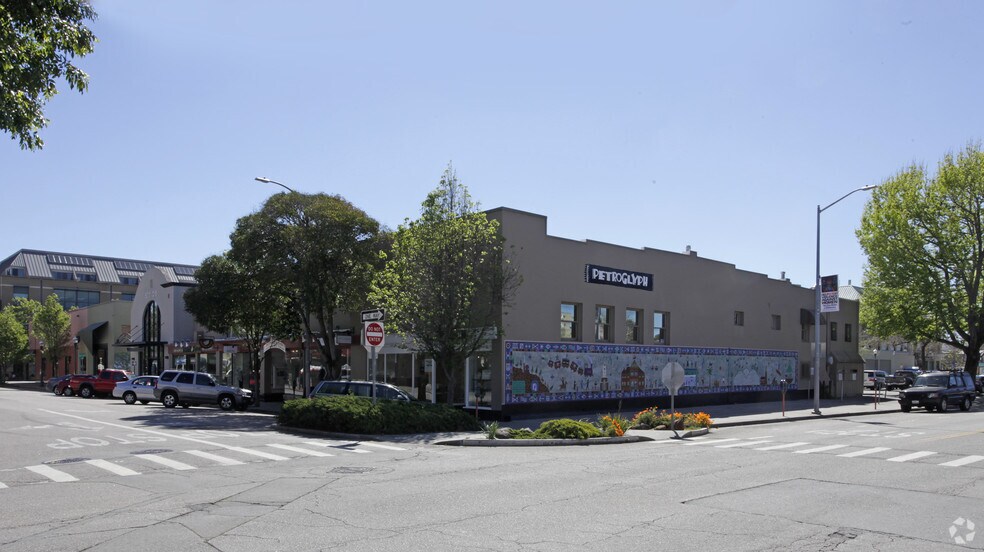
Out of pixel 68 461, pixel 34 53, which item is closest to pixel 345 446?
pixel 68 461

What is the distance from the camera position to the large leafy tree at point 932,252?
44281 mm

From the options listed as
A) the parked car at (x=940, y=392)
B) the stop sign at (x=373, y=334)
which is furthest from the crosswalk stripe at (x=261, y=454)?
the parked car at (x=940, y=392)

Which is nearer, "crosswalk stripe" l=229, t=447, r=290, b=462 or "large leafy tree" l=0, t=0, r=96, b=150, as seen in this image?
"large leafy tree" l=0, t=0, r=96, b=150

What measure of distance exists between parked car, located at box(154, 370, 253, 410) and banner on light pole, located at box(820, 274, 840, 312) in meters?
25.8

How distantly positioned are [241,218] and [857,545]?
87.4ft

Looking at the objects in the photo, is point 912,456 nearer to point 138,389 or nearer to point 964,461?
point 964,461

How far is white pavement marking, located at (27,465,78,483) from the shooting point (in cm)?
1238

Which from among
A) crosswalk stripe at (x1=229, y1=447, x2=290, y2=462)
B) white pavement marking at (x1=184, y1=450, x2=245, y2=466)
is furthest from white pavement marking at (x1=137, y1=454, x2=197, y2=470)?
crosswalk stripe at (x1=229, y1=447, x2=290, y2=462)

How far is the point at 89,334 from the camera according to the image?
206ft

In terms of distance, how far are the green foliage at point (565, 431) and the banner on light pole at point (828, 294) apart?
16.5 meters

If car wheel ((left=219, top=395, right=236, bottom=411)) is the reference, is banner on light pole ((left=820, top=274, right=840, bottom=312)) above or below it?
above

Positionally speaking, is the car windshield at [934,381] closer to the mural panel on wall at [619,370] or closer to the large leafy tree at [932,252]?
the mural panel on wall at [619,370]

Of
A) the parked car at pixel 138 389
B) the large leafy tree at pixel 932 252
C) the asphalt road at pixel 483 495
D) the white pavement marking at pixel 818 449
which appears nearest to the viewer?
the asphalt road at pixel 483 495

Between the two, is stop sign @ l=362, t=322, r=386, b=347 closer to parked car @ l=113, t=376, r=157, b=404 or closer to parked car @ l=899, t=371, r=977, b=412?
parked car @ l=113, t=376, r=157, b=404
